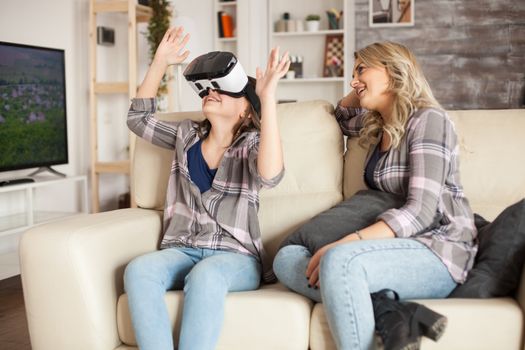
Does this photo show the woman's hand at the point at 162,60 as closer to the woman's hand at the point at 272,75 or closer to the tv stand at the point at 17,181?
the woman's hand at the point at 272,75

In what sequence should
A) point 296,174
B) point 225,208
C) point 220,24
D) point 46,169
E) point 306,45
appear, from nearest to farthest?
point 225,208 < point 296,174 < point 46,169 < point 306,45 < point 220,24

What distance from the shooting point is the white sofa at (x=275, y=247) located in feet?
5.74

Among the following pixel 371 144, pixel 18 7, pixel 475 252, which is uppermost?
pixel 18 7

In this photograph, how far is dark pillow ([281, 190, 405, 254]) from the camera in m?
1.97

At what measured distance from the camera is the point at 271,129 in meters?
1.90

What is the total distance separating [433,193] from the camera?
5.91 ft

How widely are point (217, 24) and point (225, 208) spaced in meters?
4.17

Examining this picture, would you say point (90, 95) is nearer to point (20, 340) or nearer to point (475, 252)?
point (20, 340)

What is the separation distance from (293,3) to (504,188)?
405cm

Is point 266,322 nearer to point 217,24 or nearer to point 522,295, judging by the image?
point 522,295

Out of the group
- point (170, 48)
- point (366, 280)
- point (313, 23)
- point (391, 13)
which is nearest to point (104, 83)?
point (313, 23)

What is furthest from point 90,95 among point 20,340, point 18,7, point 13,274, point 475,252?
point 475,252

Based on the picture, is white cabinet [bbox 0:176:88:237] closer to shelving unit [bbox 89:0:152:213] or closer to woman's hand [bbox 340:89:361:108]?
shelving unit [bbox 89:0:152:213]

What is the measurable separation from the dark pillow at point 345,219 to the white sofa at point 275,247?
0.17 metres
